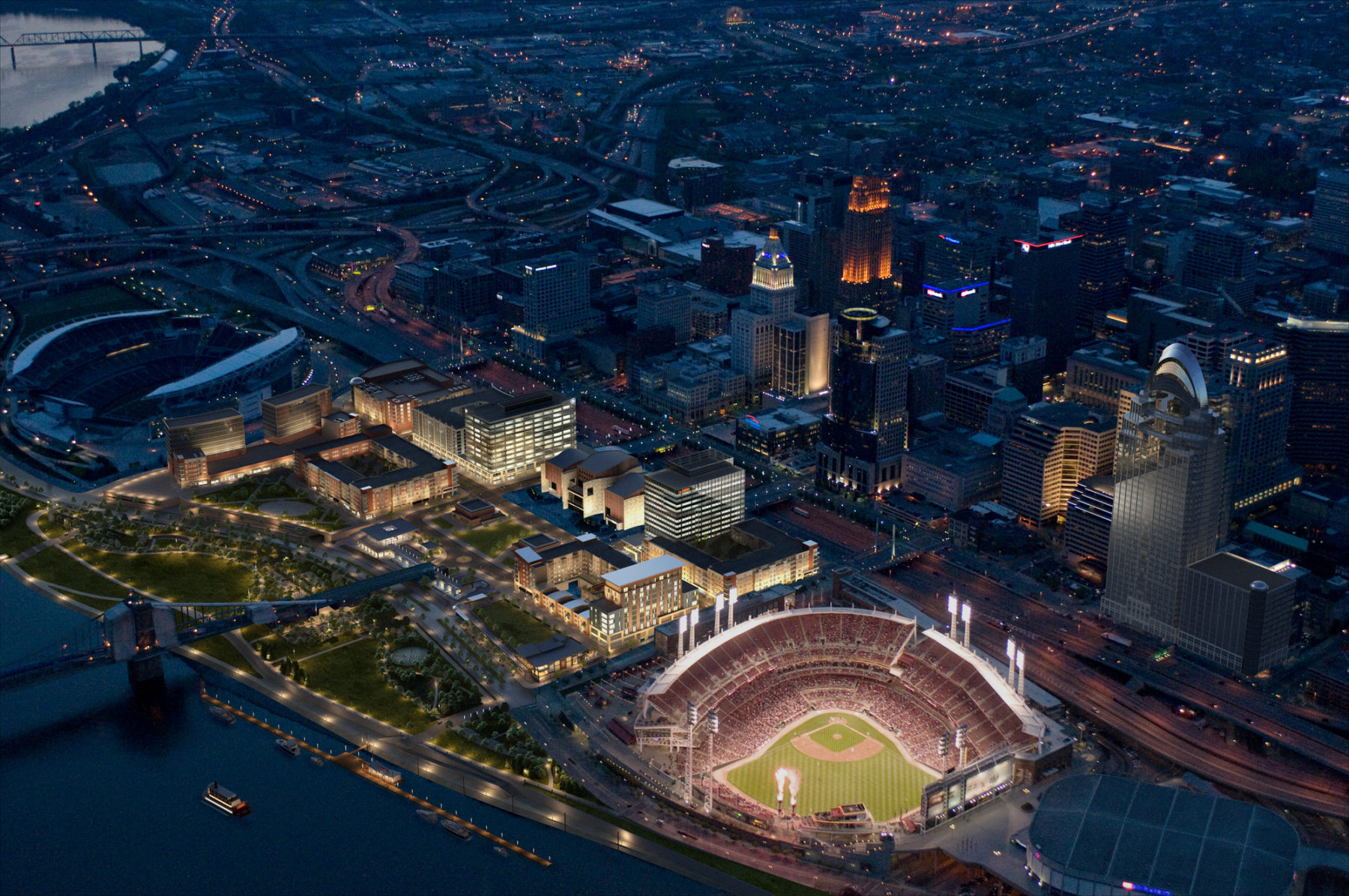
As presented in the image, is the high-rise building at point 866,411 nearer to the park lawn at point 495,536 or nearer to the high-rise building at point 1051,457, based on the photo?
the high-rise building at point 1051,457

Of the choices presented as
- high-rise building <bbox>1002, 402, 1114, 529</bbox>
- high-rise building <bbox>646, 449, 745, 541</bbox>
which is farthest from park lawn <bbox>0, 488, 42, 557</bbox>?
high-rise building <bbox>1002, 402, 1114, 529</bbox>

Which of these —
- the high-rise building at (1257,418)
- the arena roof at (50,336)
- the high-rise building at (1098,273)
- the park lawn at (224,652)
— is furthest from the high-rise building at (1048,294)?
the arena roof at (50,336)

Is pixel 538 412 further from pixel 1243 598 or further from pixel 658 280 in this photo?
pixel 1243 598

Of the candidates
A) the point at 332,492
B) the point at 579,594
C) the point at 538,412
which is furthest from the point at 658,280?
the point at 579,594

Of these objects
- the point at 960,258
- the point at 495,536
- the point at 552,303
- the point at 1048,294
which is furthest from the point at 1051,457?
the point at 552,303

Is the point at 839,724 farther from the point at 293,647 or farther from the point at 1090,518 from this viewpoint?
the point at 293,647

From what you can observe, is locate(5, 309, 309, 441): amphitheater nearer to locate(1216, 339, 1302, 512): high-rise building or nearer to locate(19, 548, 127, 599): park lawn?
locate(19, 548, 127, 599): park lawn
